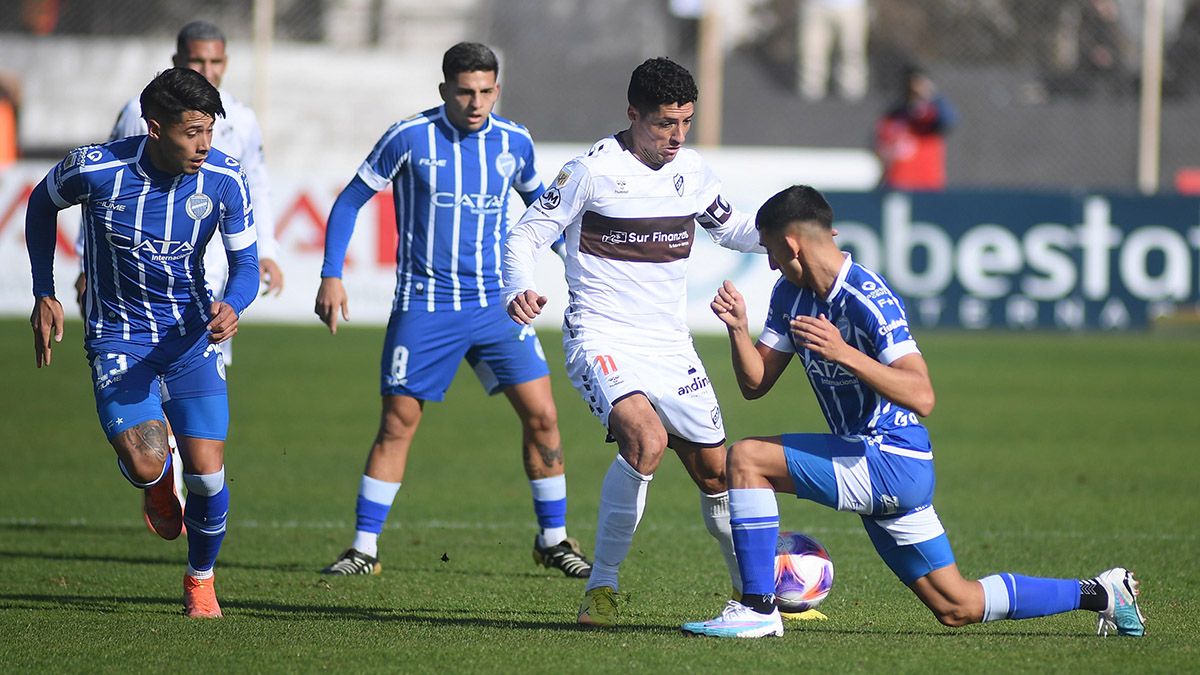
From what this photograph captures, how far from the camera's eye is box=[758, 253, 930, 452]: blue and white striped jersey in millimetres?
5430

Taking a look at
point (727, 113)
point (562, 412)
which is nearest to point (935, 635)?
point (562, 412)

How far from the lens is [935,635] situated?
19.3 feet

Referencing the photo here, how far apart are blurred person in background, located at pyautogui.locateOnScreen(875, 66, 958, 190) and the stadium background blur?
442 mm

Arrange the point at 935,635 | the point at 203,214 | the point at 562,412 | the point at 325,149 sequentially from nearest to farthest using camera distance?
the point at 935,635 → the point at 203,214 → the point at 562,412 → the point at 325,149

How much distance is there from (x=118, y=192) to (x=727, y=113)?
1780cm

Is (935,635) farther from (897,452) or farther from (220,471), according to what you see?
(220,471)

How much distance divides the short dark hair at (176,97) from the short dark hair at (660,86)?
62.5 inches

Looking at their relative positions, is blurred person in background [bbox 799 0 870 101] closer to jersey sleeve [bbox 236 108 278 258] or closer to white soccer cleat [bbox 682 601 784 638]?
jersey sleeve [bbox 236 108 278 258]

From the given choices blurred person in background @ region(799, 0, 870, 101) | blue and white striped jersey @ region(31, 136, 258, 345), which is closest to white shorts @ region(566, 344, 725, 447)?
blue and white striped jersey @ region(31, 136, 258, 345)

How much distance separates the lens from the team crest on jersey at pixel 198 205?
6.26 meters

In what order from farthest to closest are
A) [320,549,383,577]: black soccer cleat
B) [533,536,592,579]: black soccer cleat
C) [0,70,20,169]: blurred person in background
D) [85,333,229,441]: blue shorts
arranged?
[0,70,20,169]: blurred person in background, [533,536,592,579]: black soccer cleat, [320,549,383,577]: black soccer cleat, [85,333,229,441]: blue shorts

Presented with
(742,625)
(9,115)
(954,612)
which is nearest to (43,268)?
(742,625)

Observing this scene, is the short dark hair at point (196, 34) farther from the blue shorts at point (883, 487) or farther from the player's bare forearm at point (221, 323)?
the blue shorts at point (883, 487)

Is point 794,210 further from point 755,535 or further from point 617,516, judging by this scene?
point 617,516
